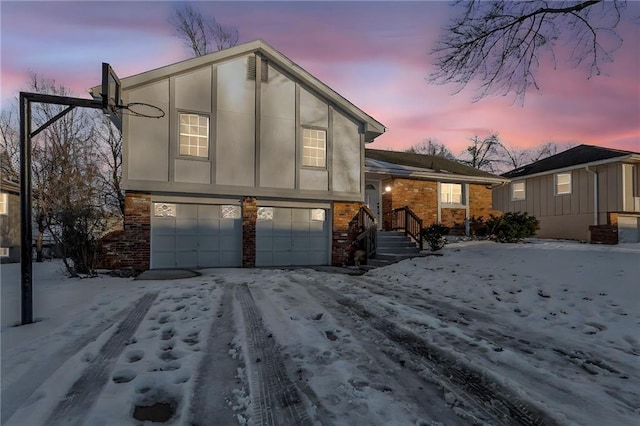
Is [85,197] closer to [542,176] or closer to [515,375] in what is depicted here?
[515,375]

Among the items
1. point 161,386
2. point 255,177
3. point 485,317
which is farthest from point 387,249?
point 161,386

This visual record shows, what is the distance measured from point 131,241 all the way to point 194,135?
11.9 ft

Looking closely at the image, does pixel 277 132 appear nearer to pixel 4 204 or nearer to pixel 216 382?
pixel 216 382

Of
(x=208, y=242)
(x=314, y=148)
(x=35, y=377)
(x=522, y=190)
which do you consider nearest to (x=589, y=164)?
(x=522, y=190)

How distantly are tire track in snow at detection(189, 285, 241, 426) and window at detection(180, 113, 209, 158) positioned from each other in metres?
7.17

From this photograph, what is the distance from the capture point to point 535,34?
7594 millimetres

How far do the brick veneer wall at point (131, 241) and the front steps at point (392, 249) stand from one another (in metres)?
6.76

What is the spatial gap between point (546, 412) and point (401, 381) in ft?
3.43

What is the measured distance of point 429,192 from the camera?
48.4ft

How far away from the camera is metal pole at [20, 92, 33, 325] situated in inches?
178

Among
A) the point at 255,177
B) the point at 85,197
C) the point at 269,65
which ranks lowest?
the point at 85,197

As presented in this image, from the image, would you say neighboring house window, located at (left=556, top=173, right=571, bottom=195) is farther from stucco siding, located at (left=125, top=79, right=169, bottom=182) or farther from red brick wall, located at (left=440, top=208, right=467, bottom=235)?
stucco siding, located at (left=125, top=79, right=169, bottom=182)

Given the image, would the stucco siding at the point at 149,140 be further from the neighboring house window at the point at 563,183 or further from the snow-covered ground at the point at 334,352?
the neighboring house window at the point at 563,183

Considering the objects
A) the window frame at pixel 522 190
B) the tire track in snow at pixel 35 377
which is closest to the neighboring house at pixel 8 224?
the tire track in snow at pixel 35 377
